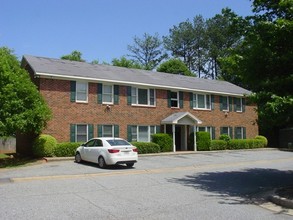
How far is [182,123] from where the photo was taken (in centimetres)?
2883

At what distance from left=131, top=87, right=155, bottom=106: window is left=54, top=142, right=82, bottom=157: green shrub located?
21.4ft

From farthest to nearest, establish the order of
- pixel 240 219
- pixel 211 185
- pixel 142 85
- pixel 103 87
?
pixel 142 85 < pixel 103 87 < pixel 211 185 < pixel 240 219

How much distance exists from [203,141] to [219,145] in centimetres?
195

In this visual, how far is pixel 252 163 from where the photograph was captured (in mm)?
22203

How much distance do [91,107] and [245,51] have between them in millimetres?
13869

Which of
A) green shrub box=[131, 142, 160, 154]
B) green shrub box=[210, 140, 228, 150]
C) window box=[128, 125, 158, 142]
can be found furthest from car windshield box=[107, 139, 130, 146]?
green shrub box=[210, 140, 228, 150]

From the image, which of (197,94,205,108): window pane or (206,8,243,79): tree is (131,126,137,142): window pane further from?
(206,8,243,79): tree

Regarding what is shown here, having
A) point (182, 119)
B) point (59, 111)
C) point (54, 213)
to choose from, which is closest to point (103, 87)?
point (59, 111)

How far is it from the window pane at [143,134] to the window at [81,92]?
517 centimetres

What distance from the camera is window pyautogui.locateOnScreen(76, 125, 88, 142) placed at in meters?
24.7

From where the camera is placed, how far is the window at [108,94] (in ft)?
85.3

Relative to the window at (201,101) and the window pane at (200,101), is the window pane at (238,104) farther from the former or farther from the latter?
the window pane at (200,101)

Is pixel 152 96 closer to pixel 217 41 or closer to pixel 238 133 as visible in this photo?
pixel 238 133

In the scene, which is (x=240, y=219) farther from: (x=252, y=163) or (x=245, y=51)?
(x=252, y=163)
